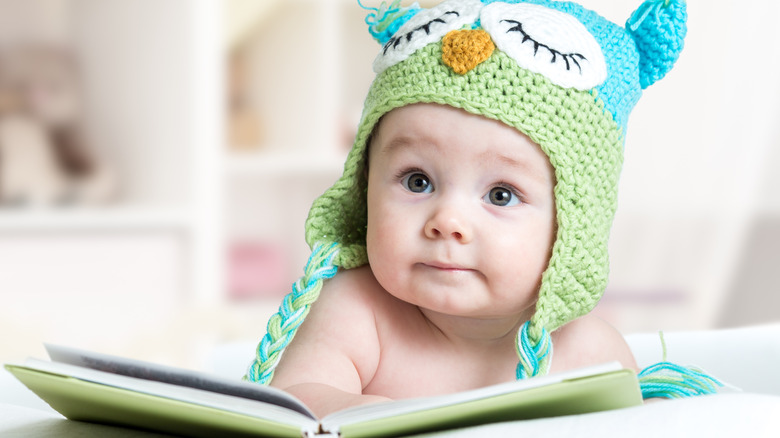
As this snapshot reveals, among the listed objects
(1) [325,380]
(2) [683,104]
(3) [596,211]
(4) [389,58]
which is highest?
(2) [683,104]

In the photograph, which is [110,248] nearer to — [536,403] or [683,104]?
[683,104]

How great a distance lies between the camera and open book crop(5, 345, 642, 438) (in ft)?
1.54

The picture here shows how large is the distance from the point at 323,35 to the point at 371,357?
1507 millimetres

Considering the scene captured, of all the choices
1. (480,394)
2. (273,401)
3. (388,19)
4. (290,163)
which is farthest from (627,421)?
(290,163)

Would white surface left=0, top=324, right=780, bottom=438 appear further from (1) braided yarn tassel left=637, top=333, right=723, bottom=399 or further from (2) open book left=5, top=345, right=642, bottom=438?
(1) braided yarn tassel left=637, top=333, right=723, bottom=399

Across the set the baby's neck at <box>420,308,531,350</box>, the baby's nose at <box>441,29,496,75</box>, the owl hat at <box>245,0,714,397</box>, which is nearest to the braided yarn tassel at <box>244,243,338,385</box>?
the owl hat at <box>245,0,714,397</box>

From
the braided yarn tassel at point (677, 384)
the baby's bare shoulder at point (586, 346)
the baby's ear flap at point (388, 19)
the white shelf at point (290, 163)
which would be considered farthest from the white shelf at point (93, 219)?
the braided yarn tassel at point (677, 384)

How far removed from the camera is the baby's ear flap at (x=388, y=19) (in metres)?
0.88

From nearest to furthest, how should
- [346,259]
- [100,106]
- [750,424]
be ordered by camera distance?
[750,424], [346,259], [100,106]

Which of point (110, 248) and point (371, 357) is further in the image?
point (110, 248)

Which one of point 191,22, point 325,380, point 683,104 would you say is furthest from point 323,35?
point 325,380

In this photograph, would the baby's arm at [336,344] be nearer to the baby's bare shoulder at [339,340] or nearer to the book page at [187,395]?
the baby's bare shoulder at [339,340]

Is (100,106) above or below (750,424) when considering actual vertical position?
above

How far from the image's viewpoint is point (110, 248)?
79.7 inches
